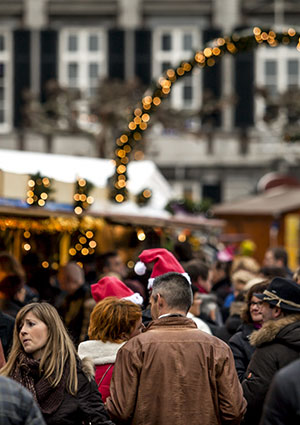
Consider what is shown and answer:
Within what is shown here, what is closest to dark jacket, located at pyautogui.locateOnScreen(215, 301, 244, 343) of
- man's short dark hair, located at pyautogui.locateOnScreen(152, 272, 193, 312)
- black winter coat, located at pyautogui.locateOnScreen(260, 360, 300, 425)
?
man's short dark hair, located at pyautogui.locateOnScreen(152, 272, 193, 312)

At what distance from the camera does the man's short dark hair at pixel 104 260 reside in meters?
10.8

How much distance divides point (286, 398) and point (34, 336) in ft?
5.56

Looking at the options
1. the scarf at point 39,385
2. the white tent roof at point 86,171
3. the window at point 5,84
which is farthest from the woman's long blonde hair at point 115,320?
the window at point 5,84

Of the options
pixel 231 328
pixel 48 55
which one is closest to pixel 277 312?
pixel 231 328

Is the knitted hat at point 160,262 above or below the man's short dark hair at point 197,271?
above

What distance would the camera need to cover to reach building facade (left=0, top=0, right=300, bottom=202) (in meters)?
33.6

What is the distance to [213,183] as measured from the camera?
34.3 meters

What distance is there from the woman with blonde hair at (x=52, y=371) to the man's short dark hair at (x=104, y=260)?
569cm

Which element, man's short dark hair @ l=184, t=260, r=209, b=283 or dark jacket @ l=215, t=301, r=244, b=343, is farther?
man's short dark hair @ l=184, t=260, r=209, b=283

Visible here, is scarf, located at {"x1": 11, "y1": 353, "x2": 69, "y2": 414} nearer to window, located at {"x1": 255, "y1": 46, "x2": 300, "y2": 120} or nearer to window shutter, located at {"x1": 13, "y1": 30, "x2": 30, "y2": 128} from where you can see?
window shutter, located at {"x1": 13, "y1": 30, "x2": 30, "y2": 128}

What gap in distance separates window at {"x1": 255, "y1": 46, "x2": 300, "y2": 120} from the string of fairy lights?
802 inches

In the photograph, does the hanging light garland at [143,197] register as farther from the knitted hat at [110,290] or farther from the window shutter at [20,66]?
the window shutter at [20,66]

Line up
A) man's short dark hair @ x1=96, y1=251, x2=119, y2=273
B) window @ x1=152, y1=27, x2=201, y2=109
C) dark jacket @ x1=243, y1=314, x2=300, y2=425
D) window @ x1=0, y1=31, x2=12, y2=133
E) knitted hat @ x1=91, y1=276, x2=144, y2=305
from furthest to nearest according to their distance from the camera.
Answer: window @ x1=152, y1=27, x2=201, y2=109, window @ x1=0, y1=31, x2=12, y2=133, man's short dark hair @ x1=96, y1=251, x2=119, y2=273, knitted hat @ x1=91, y1=276, x2=144, y2=305, dark jacket @ x1=243, y1=314, x2=300, y2=425

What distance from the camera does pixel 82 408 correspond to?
16.3ft
